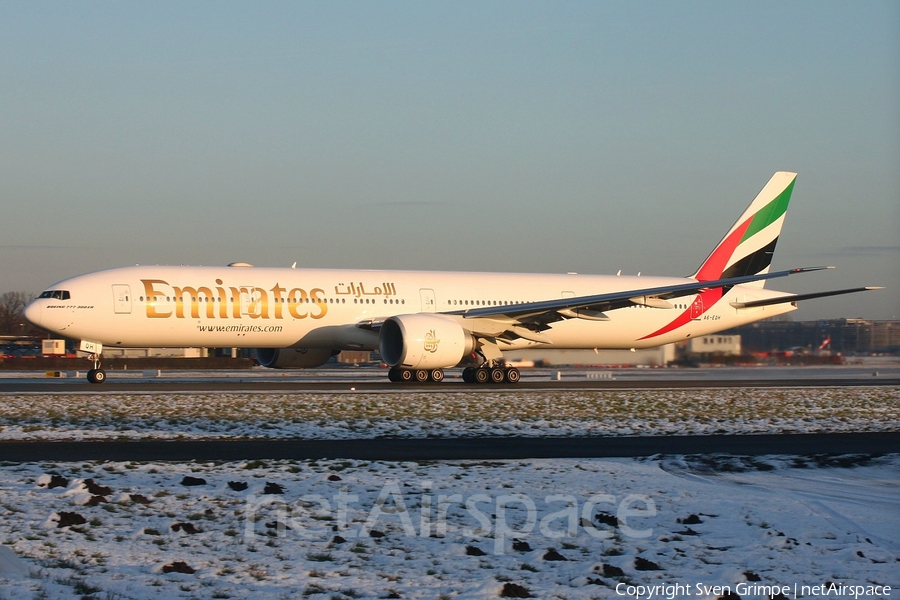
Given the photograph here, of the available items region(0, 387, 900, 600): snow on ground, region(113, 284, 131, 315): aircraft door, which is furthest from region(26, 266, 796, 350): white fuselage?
region(0, 387, 900, 600): snow on ground

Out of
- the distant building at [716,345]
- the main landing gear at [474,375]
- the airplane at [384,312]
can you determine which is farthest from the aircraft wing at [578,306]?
the distant building at [716,345]

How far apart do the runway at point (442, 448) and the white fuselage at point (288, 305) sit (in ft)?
45.8

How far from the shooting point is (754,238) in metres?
37.8

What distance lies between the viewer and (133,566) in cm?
749

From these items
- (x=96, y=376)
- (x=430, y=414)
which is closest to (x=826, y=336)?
(x=430, y=414)

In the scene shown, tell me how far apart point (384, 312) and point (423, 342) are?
3.30 meters

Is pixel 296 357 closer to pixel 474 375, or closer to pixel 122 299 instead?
pixel 474 375

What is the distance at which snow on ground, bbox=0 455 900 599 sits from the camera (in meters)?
7.28

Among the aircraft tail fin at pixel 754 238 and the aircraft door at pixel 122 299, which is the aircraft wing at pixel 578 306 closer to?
the aircraft tail fin at pixel 754 238

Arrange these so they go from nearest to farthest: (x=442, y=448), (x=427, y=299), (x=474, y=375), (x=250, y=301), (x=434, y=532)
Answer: (x=434, y=532), (x=442, y=448), (x=250, y=301), (x=474, y=375), (x=427, y=299)

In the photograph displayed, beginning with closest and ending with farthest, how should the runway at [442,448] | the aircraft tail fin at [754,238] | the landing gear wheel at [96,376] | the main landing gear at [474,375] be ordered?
1. the runway at [442,448]
2. the landing gear wheel at [96,376]
3. the main landing gear at [474,375]
4. the aircraft tail fin at [754,238]

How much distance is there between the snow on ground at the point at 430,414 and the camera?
17078mm

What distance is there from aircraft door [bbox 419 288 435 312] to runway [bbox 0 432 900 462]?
15951mm

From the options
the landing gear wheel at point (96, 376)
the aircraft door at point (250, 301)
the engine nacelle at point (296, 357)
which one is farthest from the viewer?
the engine nacelle at point (296, 357)
